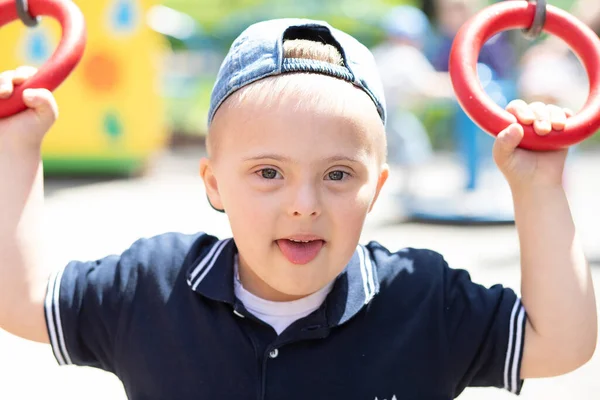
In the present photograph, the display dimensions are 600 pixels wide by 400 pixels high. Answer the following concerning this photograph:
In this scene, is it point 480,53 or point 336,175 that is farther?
point 480,53

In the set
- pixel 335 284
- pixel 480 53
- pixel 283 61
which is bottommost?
pixel 335 284

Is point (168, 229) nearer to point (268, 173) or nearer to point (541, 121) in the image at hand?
point (268, 173)

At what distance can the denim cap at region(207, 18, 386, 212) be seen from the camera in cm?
187

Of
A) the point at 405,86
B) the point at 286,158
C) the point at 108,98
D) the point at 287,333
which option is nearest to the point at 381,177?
the point at 286,158

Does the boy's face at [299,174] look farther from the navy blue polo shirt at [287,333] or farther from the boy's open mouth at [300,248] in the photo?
the navy blue polo shirt at [287,333]

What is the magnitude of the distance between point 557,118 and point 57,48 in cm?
108

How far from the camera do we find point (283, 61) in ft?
6.11

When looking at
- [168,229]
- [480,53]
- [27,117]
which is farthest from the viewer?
[480,53]

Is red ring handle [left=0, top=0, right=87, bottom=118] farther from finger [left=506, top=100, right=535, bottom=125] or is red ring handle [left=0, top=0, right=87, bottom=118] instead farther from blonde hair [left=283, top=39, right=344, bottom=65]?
finger [left=506, top=100, right=535, bottom=125]

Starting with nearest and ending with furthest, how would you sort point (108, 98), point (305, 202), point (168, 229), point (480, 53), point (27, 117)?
point (305, 202) < point (27, 117) < point (168, 229) < point (480, 53) < point (108, 98)

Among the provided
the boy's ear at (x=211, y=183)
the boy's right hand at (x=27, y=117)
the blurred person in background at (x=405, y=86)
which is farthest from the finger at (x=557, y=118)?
the blurred person in background at (x=405, y=86)

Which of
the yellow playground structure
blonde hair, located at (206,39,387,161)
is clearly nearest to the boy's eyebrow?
blonde hair, located at (206,39,387,161)

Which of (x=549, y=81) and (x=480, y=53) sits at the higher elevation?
(x=480, y=53)

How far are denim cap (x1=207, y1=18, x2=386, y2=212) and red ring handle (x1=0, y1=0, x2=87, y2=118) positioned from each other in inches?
12.9
